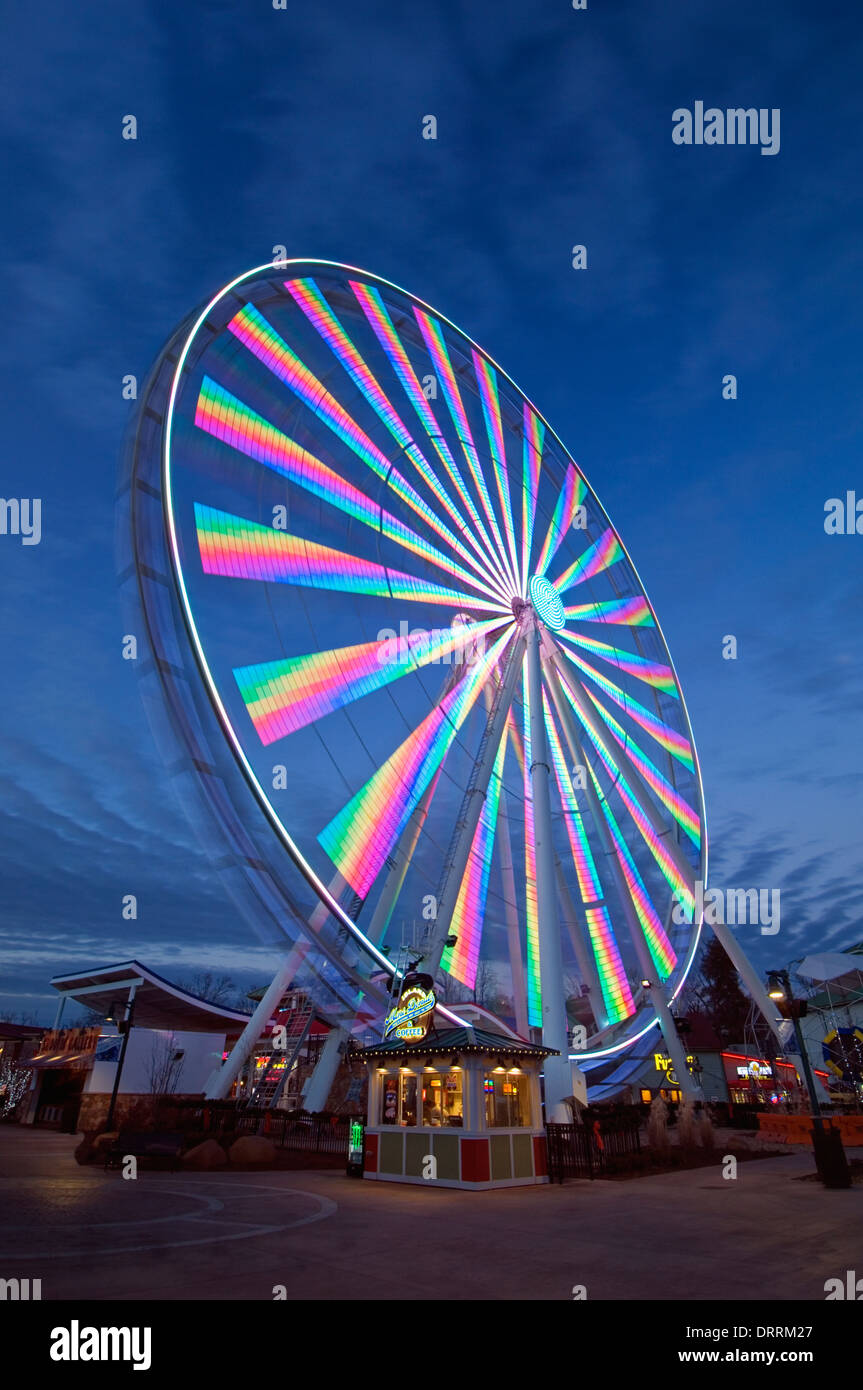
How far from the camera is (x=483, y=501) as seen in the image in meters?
20.7

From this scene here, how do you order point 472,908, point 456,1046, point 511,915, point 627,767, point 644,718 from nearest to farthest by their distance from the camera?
point 456,1046, point 472,908, point 511,915, point 627,767, point 644,718

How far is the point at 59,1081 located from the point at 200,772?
36.7 m

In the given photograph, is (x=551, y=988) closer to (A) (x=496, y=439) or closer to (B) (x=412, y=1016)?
(B) (x=412, y=1016)

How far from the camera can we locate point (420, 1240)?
8406 millimetres

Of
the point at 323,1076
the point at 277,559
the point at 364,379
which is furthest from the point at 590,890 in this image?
the point at 364,379

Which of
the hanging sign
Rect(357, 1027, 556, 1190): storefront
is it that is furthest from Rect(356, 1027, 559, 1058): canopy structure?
the hanging sign

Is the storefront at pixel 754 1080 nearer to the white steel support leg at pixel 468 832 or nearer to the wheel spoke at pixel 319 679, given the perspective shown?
the white steel support leg at pixel 468 832

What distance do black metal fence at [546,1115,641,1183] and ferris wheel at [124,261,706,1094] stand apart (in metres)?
1.22

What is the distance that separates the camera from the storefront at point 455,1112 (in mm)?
14172

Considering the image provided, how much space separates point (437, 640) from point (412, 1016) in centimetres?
772

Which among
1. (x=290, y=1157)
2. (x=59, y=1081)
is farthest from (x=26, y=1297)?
(x=59, y=1081)

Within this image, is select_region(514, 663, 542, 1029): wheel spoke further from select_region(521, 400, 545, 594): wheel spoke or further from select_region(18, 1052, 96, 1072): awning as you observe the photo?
select_region(18, 1052, 96, 1072): awning
